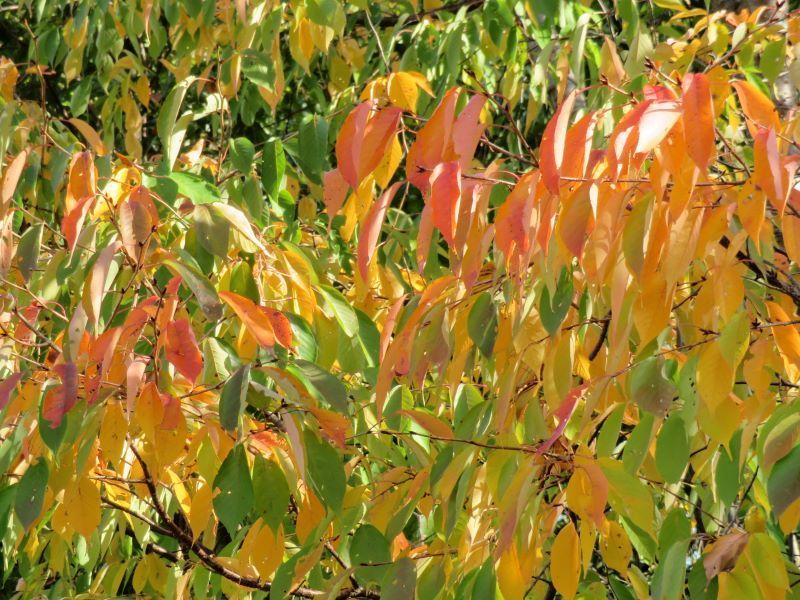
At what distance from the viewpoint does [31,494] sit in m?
1.25

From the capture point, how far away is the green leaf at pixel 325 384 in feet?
3.93

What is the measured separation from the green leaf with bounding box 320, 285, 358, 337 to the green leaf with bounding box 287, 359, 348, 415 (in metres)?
0.31

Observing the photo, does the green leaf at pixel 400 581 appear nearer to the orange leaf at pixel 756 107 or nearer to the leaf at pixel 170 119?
the orange leaf at pixel 756 107

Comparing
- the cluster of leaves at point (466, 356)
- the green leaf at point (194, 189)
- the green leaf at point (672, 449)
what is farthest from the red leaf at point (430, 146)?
the green leaf at point (194, 189)

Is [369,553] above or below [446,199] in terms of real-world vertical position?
below

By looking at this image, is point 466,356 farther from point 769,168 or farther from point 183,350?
point 769,168

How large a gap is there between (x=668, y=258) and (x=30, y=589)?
190 centimetres

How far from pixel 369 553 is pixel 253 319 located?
0.30m

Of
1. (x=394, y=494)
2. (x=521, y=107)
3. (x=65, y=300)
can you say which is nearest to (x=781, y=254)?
(x=394, y=494)

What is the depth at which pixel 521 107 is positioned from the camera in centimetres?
397

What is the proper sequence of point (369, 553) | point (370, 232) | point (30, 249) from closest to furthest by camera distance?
point (370, 232) → point (369, 553) → point (30, 249)

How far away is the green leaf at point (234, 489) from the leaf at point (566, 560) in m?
0.34

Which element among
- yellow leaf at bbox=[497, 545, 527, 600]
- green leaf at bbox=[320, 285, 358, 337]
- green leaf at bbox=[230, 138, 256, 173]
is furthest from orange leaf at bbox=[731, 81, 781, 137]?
green leaf at bbox=[230, 138, 256, 173]

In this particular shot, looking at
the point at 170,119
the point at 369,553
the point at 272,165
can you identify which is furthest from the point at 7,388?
the point at 272,165
